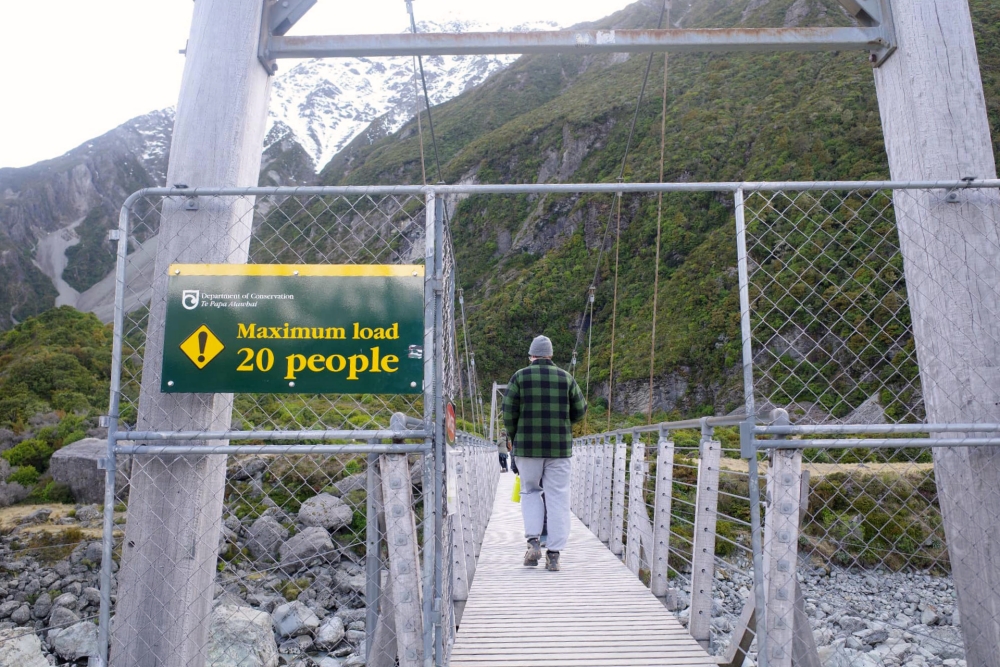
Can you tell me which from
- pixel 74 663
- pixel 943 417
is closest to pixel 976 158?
pixel 943 417

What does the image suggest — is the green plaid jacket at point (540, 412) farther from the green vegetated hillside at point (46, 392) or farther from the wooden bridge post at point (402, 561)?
the green vegetated hillside at point (46, 392)

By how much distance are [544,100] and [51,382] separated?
181 ft

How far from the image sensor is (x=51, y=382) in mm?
17219

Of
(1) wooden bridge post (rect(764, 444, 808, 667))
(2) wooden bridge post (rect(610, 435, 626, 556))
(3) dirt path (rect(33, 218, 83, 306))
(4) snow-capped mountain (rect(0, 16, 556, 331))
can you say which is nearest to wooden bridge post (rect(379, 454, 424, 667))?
(1) wooden bridge post (rect(764, 444, 808, 667))

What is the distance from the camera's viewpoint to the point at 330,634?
5488 millimetres

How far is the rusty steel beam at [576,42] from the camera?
2277 mm

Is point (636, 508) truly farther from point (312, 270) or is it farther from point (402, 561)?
point (312, 270)

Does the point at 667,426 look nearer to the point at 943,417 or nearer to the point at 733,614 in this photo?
the point at 943,417

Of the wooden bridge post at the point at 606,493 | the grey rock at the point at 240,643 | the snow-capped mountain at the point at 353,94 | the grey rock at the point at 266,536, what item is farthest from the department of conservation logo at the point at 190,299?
the snow-capped mountain at the point at 353,94

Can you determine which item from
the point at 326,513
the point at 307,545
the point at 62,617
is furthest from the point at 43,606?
the point at 326,513

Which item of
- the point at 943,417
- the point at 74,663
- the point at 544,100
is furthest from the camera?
the point at 544,100

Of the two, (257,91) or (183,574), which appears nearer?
(183,574)

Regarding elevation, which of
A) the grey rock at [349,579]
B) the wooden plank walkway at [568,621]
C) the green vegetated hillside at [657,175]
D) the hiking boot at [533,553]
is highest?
the green vegetated hillside at [657,175]

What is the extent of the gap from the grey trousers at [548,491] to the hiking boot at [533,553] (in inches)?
5.4
